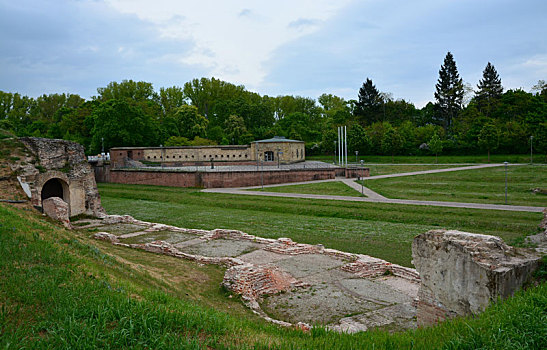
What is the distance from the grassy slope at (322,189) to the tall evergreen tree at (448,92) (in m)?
45.4

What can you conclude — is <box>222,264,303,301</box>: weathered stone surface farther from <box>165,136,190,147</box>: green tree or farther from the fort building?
<box>165,136,190,147</box>: green tree

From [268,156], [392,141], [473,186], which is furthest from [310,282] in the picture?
[392,141]

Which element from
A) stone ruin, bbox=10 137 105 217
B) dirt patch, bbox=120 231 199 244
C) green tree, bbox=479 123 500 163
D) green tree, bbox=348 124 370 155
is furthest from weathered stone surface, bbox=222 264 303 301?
green tree, bbox=348 124 370 155

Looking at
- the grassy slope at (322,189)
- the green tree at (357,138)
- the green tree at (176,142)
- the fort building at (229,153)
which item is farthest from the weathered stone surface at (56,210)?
the green tree at (357,138)

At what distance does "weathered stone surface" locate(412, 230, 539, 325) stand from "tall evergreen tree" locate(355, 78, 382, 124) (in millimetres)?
74640

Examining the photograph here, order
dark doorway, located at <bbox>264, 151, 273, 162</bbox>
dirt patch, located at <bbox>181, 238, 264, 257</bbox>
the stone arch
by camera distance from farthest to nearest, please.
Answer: dark doorway, located at <bbox>264, 151, 273, 162</bbox> < the stone arch < dirt patch, located at <bbox>181, 238, 264, 257</bbox>

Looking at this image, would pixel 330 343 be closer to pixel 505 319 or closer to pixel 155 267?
pixel 505 319

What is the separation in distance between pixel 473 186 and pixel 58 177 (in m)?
32.4

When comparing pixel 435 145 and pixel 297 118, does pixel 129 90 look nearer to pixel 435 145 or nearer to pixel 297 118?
pixel 297 118

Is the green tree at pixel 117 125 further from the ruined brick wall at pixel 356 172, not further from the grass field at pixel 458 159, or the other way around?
the ruined brick wall at pixel 356 172

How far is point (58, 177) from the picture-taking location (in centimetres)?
2173

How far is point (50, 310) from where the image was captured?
550 centimetres

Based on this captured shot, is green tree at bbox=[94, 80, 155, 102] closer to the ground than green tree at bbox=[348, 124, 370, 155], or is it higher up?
higher up

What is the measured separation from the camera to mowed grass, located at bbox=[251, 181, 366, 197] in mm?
33869
